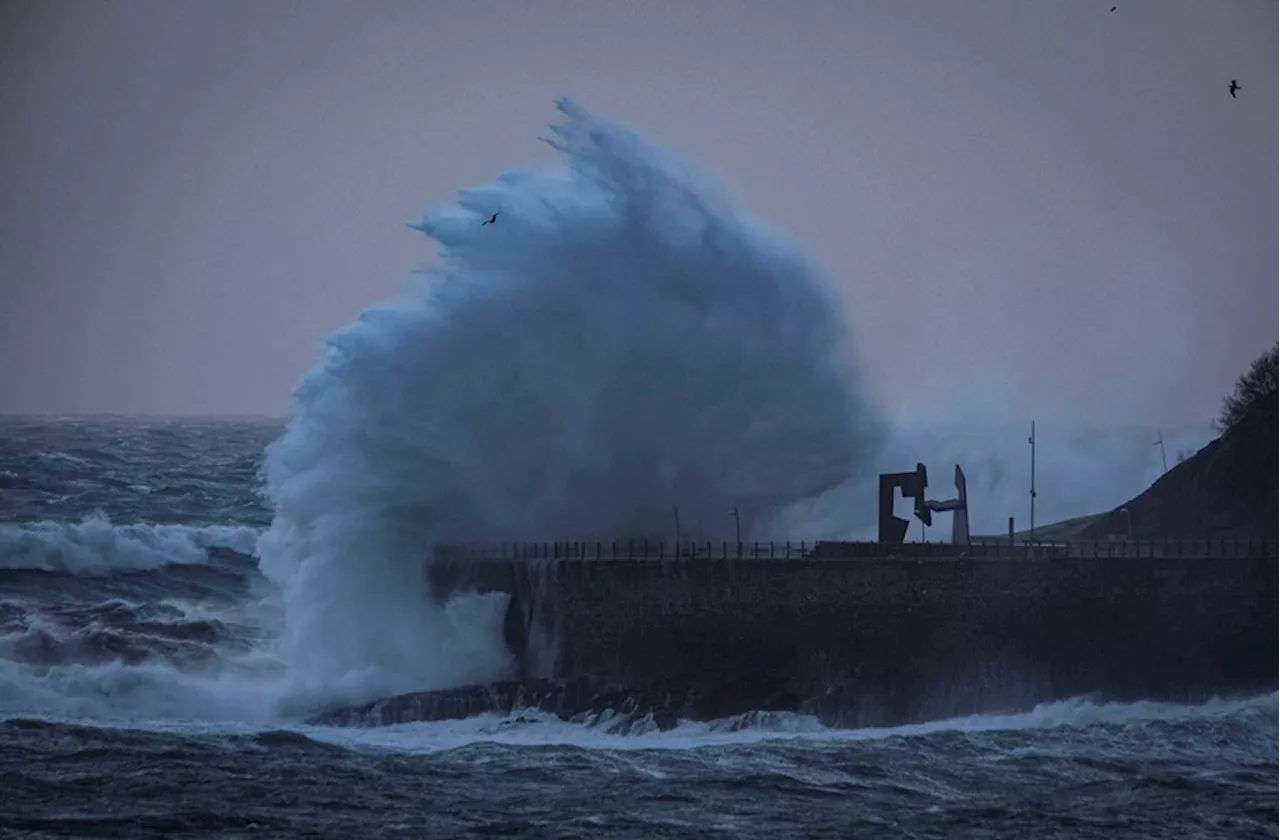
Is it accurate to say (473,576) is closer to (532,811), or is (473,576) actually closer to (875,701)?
(875,701)

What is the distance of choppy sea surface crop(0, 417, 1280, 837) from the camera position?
114 feet

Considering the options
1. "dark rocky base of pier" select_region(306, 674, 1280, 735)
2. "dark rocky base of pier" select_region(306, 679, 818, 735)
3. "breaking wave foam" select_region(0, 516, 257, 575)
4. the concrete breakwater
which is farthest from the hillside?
"breaking wave foam" select_region(0, 516, 257, 575)

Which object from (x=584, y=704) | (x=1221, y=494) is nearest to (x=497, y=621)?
(x=584, y=704)

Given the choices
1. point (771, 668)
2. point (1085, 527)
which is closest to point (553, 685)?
point (771, 668)

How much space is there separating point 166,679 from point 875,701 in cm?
1613

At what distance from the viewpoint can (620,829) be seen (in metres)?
34.2

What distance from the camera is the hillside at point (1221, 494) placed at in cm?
5416

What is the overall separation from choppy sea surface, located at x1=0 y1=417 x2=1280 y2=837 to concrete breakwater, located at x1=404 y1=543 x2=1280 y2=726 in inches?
39.3

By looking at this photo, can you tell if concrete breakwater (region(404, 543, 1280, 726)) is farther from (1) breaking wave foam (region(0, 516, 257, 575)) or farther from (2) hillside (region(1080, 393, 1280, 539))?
(1) breaking wave foam (region(0, 516, 257, 575))

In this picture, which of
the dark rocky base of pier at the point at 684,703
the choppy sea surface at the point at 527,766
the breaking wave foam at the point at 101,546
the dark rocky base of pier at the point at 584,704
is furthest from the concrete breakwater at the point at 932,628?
the breaking wave foam at the point at 101,546

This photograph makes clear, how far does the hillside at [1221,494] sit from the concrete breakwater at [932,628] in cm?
726

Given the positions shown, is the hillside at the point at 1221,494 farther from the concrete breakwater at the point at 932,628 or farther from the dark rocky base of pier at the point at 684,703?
the dark rocky base of pier at the point at 684,703

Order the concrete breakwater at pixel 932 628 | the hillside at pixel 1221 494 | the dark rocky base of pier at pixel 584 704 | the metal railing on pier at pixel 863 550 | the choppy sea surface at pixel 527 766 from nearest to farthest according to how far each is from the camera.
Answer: the choppy sea surface at pixel 527 766 < the dark rocky base of pier at pixel 584 704 < the concrete breakwater at pixel 932 628 < the metal railing on pier at pixel 863 550 < the hillside at pixel 1221 494

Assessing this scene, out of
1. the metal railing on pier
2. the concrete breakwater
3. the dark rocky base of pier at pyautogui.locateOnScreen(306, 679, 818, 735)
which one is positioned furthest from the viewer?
the metal railing on pier
